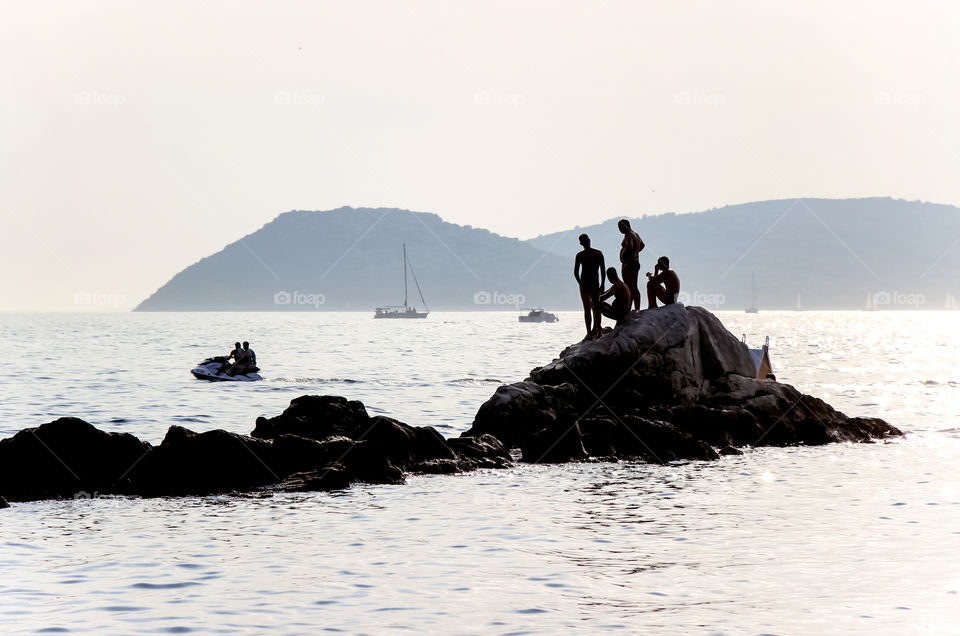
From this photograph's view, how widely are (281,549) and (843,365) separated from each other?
5341 cm

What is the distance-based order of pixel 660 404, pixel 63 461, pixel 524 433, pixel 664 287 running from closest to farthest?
pixel 63 461, pixel 524 433, pixel 660 404, pixel 664 287

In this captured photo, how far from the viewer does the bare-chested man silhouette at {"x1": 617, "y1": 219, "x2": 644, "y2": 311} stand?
73.9 ft

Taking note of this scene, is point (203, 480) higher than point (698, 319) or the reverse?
the reverse

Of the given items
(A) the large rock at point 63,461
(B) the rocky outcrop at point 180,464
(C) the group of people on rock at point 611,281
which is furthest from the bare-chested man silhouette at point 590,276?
(A) the large rock at point 63,461

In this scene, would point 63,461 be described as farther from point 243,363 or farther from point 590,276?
point 243,363

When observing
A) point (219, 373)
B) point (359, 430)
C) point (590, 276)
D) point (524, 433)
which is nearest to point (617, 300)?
point (590, 276)

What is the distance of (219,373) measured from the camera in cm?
4194

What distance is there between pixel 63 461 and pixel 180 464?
168 centimetres

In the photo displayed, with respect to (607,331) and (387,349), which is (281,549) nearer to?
(607,331)

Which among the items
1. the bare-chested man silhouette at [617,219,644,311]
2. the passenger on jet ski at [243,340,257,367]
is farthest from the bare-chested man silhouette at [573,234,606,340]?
the passenger on jet ski at [243,340,257,367]

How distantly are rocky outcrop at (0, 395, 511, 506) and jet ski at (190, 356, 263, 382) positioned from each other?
25499 mm

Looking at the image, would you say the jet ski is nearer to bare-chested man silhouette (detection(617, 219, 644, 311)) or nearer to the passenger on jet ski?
the passenger on jet ski

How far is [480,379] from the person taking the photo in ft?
141

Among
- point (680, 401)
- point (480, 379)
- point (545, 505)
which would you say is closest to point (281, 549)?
point (545, 505)
